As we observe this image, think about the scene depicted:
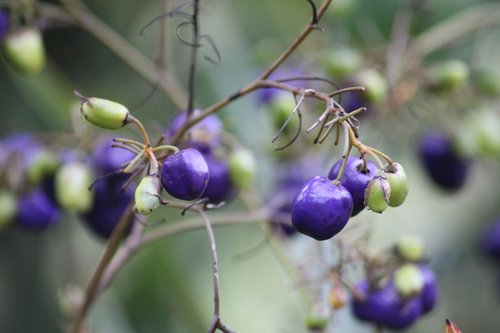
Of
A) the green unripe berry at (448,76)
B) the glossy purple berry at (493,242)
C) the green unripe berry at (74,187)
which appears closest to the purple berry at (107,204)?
the green unripe berry at (74,187)

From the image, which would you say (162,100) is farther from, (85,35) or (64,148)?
(64,148)

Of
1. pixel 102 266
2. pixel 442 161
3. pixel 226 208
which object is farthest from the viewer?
pixel 226 208

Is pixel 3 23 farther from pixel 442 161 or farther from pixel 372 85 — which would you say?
pixel 442 161

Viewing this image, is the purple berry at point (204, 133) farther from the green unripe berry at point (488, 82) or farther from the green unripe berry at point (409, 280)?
the green unripe berry at point (488, 82)

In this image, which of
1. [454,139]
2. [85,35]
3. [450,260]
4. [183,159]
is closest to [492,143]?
[454,139]

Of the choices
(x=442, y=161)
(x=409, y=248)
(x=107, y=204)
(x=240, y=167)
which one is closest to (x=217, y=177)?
(x=240, y=167)

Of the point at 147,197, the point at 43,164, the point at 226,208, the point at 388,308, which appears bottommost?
the point at 226,208
